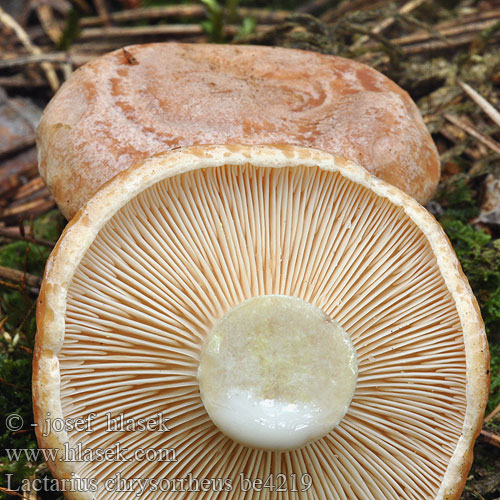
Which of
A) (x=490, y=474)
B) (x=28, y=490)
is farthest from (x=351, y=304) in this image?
(x=28, y=490)

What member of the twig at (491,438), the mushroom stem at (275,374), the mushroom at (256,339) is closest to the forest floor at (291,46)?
the twig at (491,438)

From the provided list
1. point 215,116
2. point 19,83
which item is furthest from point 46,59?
point 215,116

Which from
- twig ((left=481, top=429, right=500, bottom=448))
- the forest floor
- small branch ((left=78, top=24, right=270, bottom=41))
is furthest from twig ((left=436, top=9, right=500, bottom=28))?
twig ((left=481, top=429, right=500, bottom=448))

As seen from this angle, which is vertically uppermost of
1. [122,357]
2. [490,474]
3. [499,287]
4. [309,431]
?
[122,357]

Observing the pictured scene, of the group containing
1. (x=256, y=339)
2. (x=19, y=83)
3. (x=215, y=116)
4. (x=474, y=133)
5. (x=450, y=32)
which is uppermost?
(x=215, y=116)

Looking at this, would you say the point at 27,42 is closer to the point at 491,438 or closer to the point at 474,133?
the point at 474,133

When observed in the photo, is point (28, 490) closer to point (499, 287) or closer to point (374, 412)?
point (374, 412)
